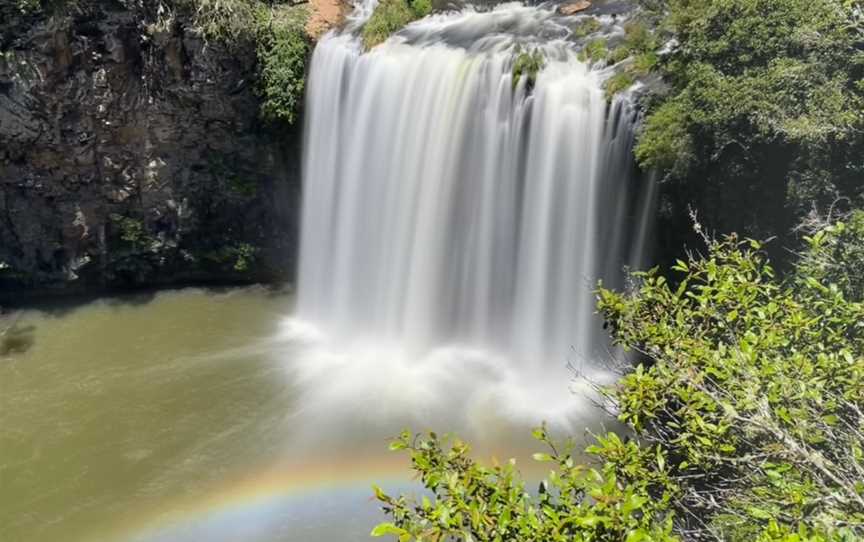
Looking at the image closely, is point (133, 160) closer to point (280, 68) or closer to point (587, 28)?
point (280, 68)

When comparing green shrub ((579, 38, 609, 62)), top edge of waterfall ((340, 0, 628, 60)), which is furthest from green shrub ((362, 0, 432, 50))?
green shrub ((579, 38, 609, 62))

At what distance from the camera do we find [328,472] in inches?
453

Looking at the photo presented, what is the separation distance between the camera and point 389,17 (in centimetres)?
1655

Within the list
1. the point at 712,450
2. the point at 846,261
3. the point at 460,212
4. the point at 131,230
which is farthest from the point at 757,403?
the point at 131,230

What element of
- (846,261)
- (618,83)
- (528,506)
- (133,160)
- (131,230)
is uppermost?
(618,83)

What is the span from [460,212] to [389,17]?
5929mm

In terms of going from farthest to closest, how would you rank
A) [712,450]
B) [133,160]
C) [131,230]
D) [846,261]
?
[131,230]
[133,160]
[846,261]
[712,450]

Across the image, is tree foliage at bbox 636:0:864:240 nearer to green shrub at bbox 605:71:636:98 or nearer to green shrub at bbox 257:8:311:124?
green shrub at bbox 605:71:636:98

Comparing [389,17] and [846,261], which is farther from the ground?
[389,17]

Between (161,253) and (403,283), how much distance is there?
6.69 m

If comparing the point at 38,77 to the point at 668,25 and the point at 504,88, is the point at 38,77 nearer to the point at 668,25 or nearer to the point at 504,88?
the point at 504,88

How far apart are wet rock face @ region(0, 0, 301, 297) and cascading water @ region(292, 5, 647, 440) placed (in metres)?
1.69

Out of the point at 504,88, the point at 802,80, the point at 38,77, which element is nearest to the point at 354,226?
the point at 504,88

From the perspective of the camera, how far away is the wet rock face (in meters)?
14.5
